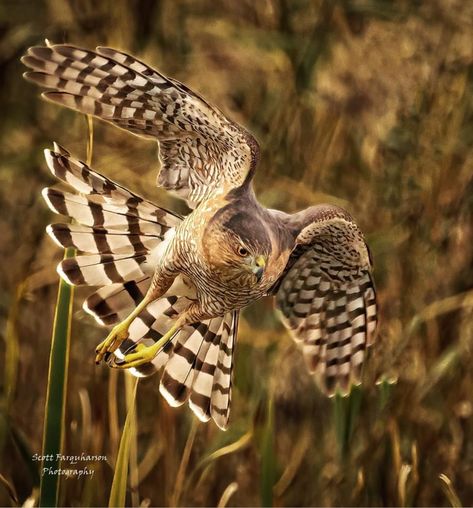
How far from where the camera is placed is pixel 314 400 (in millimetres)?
3309

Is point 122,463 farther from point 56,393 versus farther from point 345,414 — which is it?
point 345,414

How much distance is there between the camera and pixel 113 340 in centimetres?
240

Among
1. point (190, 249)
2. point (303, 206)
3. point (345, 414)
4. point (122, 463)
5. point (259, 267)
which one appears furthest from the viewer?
point (303, 206)

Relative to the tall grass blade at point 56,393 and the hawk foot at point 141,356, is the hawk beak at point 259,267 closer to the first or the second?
the hawk foot at point 141,356

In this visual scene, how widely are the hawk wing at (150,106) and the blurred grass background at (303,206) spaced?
2.69 ft

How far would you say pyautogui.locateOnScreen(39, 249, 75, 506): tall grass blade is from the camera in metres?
2.29

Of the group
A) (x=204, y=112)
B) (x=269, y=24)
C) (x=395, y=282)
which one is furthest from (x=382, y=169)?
(x=204, y=112)

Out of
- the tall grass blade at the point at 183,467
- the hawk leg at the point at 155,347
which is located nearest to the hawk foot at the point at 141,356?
the hawk leg at the point at 155,347

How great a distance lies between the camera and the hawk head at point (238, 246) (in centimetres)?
209

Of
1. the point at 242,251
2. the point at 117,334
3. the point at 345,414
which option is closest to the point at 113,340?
the point at 117,334

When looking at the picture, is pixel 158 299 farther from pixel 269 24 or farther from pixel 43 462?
pixel 269 24

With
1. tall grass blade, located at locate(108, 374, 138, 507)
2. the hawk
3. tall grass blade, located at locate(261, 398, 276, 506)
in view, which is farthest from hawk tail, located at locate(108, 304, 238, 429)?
tall grass blade, located at locate(108, 374, 138, 507)

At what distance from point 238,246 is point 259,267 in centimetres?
6

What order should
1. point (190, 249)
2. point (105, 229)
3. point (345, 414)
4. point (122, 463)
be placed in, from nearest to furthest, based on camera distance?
point (190, 249), point (122, 463), point (105, 229), point (345, 414)
